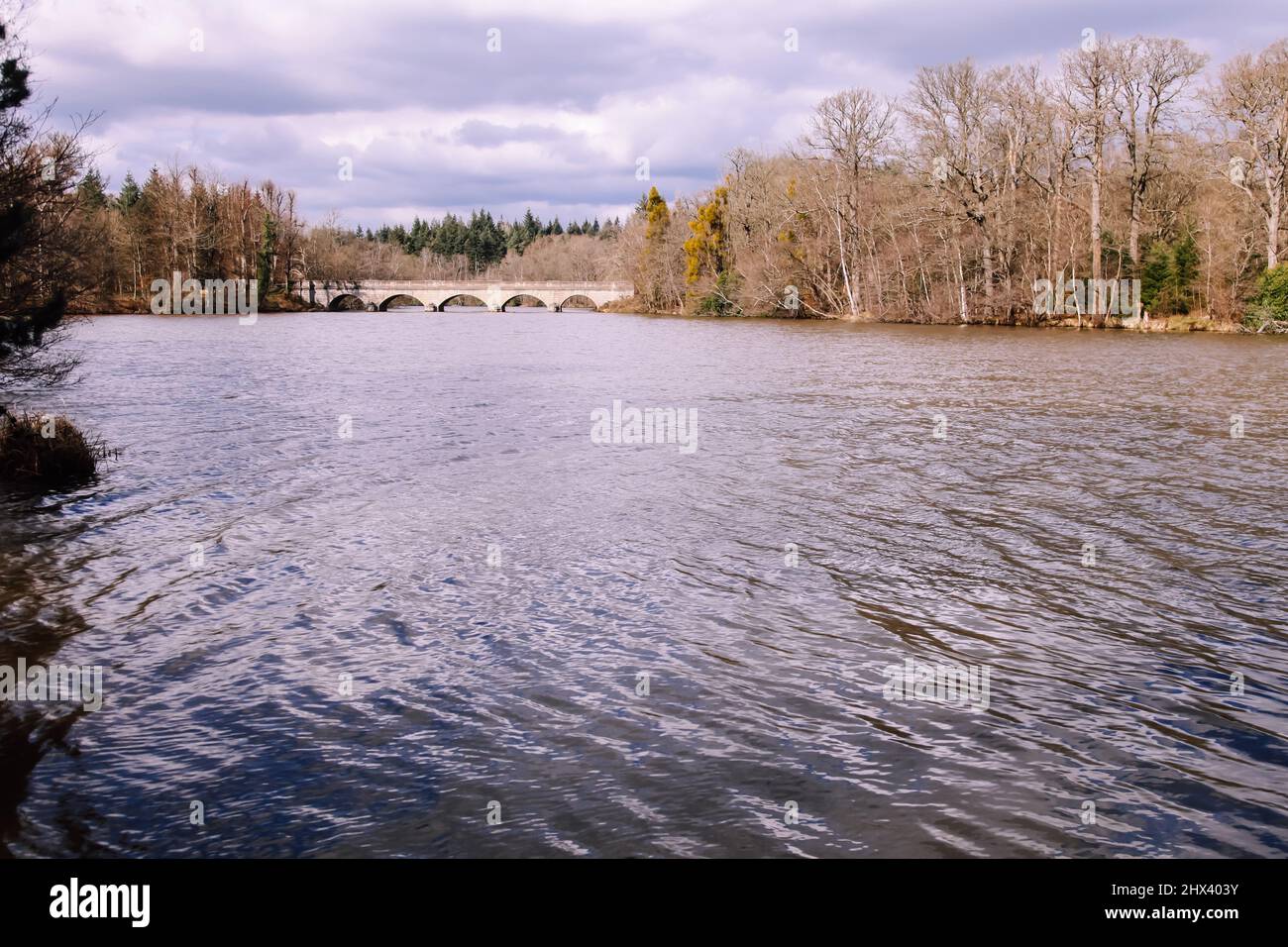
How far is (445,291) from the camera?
117250 millimetres

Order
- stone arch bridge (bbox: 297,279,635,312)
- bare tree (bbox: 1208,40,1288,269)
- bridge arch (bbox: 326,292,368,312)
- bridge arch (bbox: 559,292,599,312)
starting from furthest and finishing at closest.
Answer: bridge arch (bbox: 559,292,599,312) → bridge arch (bbox: 326,292,368,312) → stone arch bridge (bbox: 297,279,635,312) → bare tree (bbox: 1208,40,1288,269)

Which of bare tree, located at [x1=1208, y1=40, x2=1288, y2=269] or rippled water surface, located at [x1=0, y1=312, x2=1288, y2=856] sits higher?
bare tree, located at [x1=1208, y1=40, x2=1288, y2=269]

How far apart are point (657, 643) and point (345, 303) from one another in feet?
385

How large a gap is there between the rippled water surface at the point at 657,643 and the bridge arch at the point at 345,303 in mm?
98307

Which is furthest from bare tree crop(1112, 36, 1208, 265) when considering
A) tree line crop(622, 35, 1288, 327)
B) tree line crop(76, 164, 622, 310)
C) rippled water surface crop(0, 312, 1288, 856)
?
tree line crop(76, 164, 622, 310)

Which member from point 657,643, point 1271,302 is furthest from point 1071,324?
point 657,643

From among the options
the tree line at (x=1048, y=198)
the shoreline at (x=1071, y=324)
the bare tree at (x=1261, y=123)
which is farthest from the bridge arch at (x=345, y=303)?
the bare tree at (x=1261, y=123)

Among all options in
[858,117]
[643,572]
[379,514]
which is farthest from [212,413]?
[858,117]

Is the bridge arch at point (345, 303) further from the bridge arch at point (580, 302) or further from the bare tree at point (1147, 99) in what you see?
the bare tree at point (1147, 99)

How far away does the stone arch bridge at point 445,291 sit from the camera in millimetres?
109750

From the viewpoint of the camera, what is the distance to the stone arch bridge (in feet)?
360

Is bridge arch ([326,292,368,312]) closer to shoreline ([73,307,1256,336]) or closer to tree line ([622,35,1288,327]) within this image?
shoreline ([73,307,1256,336])

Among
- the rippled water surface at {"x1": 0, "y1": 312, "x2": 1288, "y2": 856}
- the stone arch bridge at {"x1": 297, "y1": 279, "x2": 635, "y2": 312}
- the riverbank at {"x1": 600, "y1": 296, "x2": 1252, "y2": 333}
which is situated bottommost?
the rippled water surface at {"x1": 0, "y1": 312, "x2": 1288, "y2": 856}

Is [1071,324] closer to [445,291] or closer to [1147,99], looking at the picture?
[1147,99]
